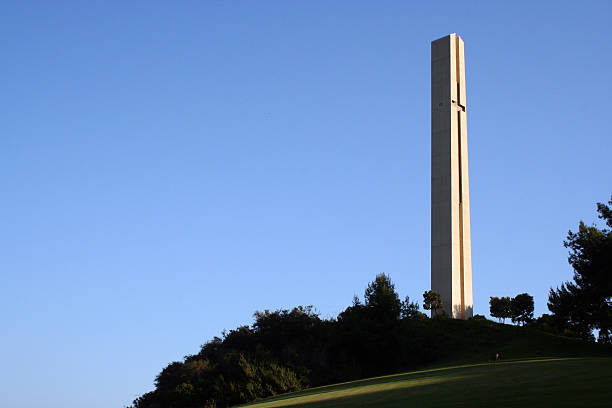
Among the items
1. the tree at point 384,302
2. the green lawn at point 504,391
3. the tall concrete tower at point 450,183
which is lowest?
the green lawn at point 504,391

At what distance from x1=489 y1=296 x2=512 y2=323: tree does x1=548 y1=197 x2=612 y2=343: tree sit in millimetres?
10782

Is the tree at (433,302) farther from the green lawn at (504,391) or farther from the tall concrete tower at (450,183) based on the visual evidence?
the green lawn at (504,391)

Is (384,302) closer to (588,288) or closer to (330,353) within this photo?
(330,353)

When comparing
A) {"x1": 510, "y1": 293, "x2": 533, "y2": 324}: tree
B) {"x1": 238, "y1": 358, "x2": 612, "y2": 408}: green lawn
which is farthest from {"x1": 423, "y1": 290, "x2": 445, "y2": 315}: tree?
{"x1": 238, "y1": 358, "x2": 612, "y2": 408}: green lawn

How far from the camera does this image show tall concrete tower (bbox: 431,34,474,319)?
161 feet

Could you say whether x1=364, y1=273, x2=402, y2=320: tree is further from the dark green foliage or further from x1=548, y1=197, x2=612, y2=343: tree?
x1=548, y1=197, x2=612, y2=343: tree

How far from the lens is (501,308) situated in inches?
1977

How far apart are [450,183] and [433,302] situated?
33.7ft

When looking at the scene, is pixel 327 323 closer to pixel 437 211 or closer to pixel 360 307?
pixel 360 307

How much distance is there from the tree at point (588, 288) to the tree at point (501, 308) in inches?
424

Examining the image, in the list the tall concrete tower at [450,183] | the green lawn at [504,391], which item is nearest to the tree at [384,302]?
the tall concrete tower at [450,183]

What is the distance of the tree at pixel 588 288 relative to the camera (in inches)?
1384

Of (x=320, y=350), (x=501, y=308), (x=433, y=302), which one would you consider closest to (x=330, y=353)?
(x=320, y=350)

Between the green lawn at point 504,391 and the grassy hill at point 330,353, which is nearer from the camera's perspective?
the green lawn at point 504,391
